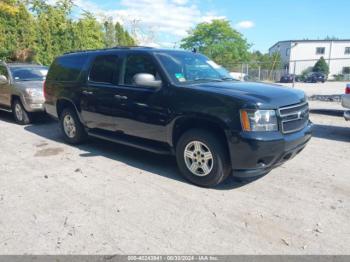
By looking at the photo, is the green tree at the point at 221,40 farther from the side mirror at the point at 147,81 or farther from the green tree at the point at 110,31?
the side mirror at the point at 147,81

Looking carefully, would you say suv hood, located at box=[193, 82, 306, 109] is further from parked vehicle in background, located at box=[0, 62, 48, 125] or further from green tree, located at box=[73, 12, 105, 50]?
green tree, located at box=[73, 12, 105, 50]

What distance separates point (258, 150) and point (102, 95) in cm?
309

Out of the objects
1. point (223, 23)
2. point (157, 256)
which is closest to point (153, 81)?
point (157, 256)

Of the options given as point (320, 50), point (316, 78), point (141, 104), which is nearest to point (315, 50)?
point (320, 50)

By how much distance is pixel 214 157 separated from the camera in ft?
14.3

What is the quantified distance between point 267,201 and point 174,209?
3.94 ft

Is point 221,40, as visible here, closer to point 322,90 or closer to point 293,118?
point 322,90

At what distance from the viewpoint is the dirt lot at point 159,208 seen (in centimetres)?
323

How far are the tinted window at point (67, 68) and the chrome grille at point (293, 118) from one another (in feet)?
13.4

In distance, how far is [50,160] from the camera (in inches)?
235

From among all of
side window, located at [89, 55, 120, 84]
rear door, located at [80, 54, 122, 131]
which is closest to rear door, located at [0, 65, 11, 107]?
rear door, located at [80, 54, 122, 131]

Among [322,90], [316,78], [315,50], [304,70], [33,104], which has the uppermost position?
[315,50]

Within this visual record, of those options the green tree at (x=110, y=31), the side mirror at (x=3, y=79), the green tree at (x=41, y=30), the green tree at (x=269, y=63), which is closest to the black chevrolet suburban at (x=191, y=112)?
the side mirror at (x=3, y=79)

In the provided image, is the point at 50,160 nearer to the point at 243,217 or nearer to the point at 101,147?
the point at 101,147
